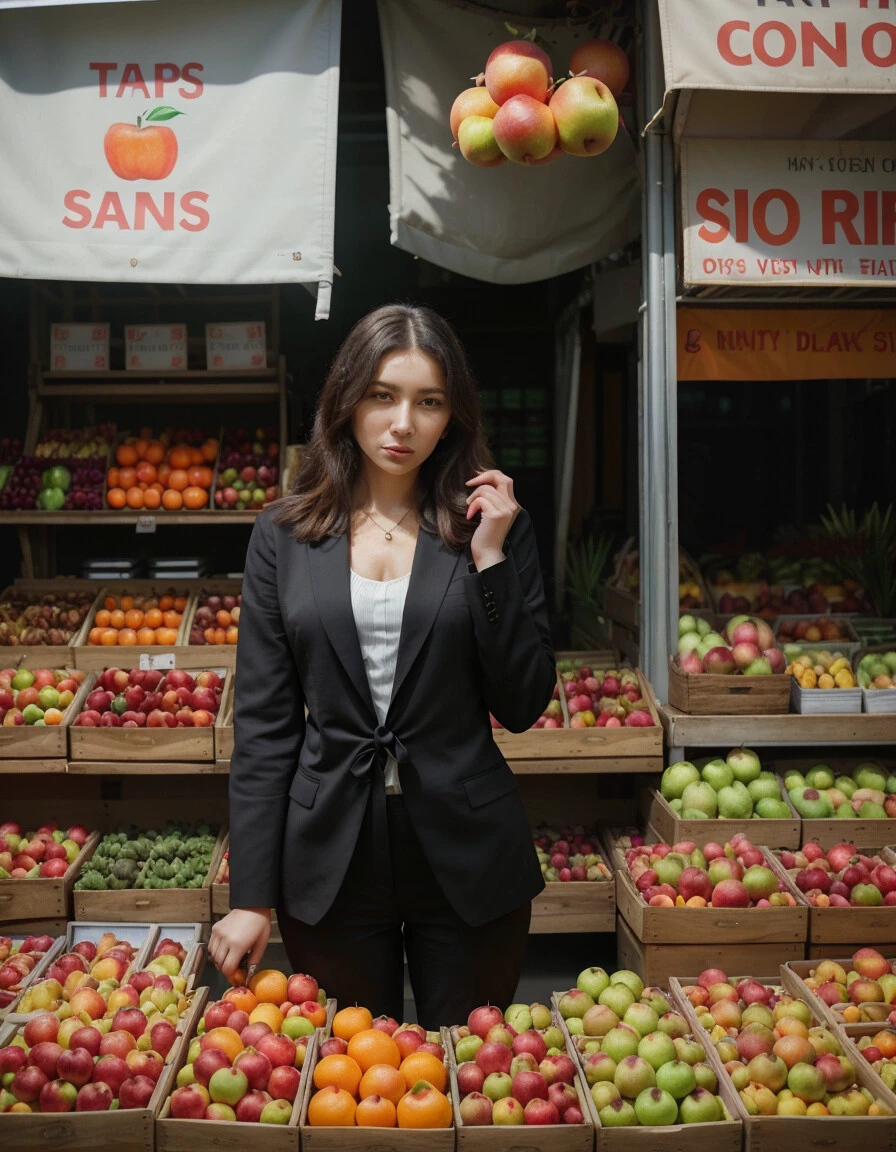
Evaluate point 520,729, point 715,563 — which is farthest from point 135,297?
point 520,729

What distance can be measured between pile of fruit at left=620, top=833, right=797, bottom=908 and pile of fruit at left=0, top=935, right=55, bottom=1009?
78.2 inches

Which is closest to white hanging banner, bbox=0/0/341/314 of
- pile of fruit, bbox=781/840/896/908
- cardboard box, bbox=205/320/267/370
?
cardboard box, bbox=205/320/267/370

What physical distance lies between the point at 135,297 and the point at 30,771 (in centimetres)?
279

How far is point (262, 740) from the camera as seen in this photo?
7.73ft

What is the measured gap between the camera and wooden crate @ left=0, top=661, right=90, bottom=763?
4.54 metres

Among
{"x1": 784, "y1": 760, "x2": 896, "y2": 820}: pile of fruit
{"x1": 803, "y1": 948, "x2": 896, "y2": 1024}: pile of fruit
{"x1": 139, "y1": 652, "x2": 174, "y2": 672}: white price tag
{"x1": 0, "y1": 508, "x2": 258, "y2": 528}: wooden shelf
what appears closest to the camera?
{"x1": 803, "y1": 948, "x2": 896, "y2": 1024}: pile of fruit

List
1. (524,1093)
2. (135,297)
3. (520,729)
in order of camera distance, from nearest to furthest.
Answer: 1. (524,1093)
2. (520,729)
3. (135,297)

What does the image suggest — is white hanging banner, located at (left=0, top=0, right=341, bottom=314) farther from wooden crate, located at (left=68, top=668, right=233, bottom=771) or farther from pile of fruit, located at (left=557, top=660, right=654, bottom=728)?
pile of fruit, located at (left=557, top=660, right=654, bottom=728)

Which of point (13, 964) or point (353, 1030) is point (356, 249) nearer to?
point (13, 964)

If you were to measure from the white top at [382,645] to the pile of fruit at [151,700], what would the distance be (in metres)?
2.41

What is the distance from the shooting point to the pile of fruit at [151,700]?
182 inches

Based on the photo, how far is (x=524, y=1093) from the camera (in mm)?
2102

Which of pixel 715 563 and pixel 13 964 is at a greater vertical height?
pixel 715 563

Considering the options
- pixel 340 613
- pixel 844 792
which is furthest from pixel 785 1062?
pixel 844 792
